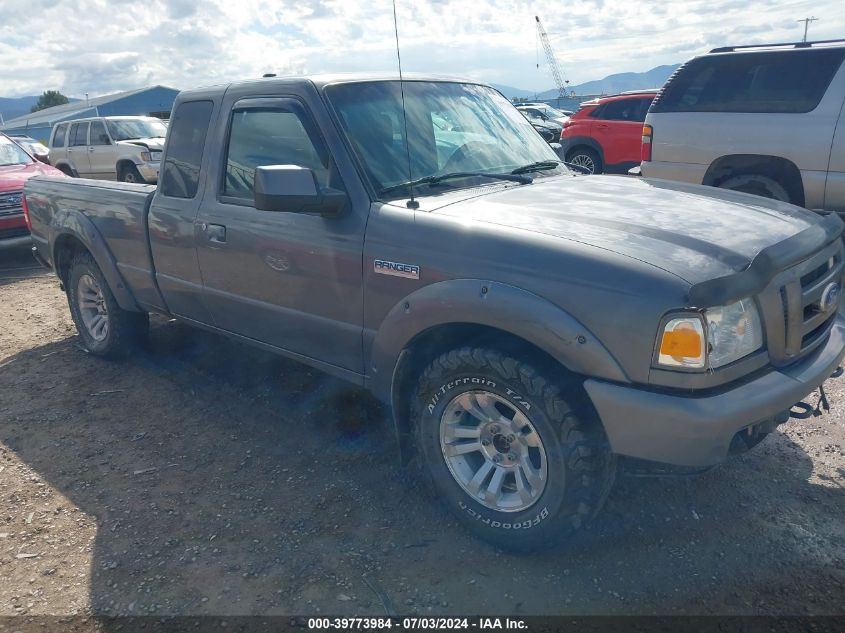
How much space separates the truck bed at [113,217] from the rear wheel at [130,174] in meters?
9.73

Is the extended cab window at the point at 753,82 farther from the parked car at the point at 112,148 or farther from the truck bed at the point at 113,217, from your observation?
the parked car at the point at 112,148

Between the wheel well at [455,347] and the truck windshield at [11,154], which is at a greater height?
the truck windshield at [11,154]

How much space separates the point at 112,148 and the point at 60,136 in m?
2.58

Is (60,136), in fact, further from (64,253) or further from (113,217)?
(113,217)

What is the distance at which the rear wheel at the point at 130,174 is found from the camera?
14.5m

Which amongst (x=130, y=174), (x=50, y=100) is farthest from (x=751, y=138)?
(x=50, y=100)

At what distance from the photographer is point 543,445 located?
2652mm

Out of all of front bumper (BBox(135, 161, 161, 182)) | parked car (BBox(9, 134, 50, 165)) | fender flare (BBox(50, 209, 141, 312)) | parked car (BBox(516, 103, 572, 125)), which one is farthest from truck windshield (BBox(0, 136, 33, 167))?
parked car (BBox(516, 103, 572, 125))

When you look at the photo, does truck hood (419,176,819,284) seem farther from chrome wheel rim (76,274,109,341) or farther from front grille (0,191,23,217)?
front grille (0,191,23,217)

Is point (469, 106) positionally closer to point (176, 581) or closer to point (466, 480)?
point (466, 480)

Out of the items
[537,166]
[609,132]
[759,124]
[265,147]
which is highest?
[265,147]

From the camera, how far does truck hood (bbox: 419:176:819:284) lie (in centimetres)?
250

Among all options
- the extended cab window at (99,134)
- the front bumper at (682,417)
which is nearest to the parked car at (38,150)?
the extended cab window at (99,134)

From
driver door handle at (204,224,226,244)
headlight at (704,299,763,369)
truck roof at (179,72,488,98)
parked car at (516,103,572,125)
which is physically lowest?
parked car at (516,103,572,125)
